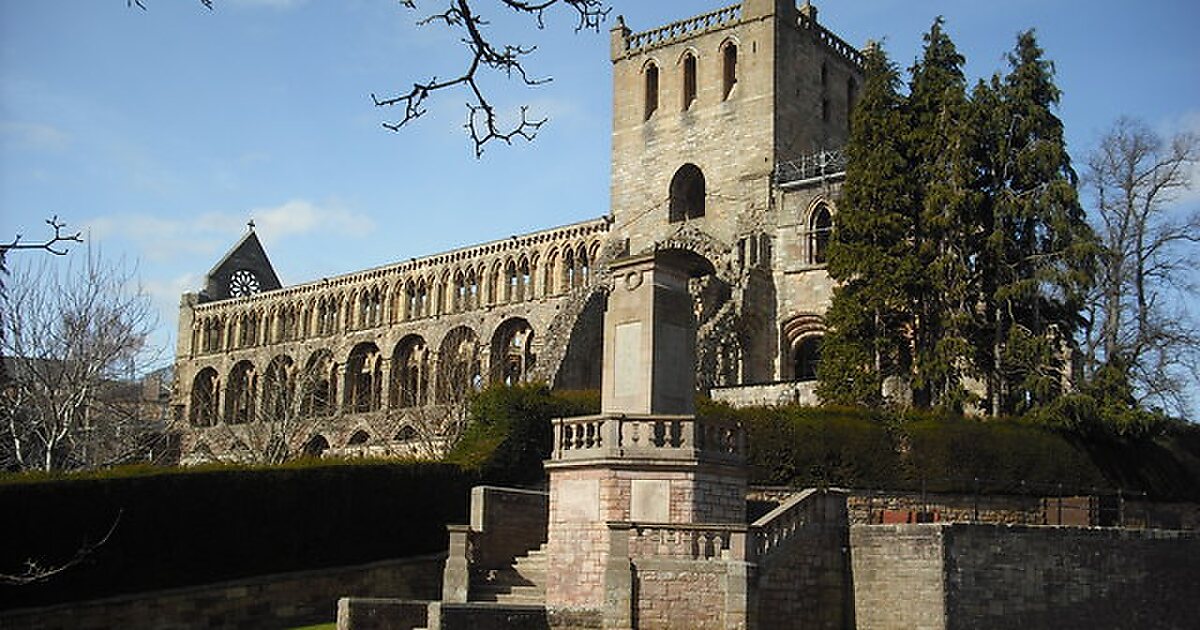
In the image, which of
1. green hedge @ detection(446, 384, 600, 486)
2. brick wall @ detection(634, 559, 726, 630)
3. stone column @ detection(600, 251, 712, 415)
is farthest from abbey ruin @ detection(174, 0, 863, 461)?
brick wall @ detection(634, 559, 726, 630)

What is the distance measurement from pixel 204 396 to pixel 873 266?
4757 cm

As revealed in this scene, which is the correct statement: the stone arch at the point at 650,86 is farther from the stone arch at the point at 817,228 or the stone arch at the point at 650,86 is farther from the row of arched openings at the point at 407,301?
the stone arch at the point at 817,228

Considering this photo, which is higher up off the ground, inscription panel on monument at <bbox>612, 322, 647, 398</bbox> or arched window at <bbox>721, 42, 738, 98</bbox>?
arched window at <bbox>721, 42, 738, 98</bbox>

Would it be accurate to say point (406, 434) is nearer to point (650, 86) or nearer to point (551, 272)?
point (551, 272)

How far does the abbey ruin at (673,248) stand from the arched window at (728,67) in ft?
0.26

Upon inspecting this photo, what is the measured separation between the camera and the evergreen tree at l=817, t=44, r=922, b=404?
34.1 m

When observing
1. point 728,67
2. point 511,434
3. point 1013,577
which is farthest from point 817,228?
point 1013,577

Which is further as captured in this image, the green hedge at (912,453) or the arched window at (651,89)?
the arched window at (651,89)

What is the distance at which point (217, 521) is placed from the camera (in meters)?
25.7

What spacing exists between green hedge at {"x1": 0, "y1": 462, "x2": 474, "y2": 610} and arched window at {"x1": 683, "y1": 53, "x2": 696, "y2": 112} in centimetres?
2081

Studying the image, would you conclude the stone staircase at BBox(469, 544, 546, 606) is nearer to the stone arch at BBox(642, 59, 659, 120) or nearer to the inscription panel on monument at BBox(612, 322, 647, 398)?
the inscription panel on monument at BBox(612, 322, 647, 398)

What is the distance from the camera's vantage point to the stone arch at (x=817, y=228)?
134 feet

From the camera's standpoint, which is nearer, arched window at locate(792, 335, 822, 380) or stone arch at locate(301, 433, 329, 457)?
arched window at locate(792, 335, 822, 380)

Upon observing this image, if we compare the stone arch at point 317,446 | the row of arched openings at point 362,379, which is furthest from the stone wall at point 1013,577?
the stone arch at point 317,446
